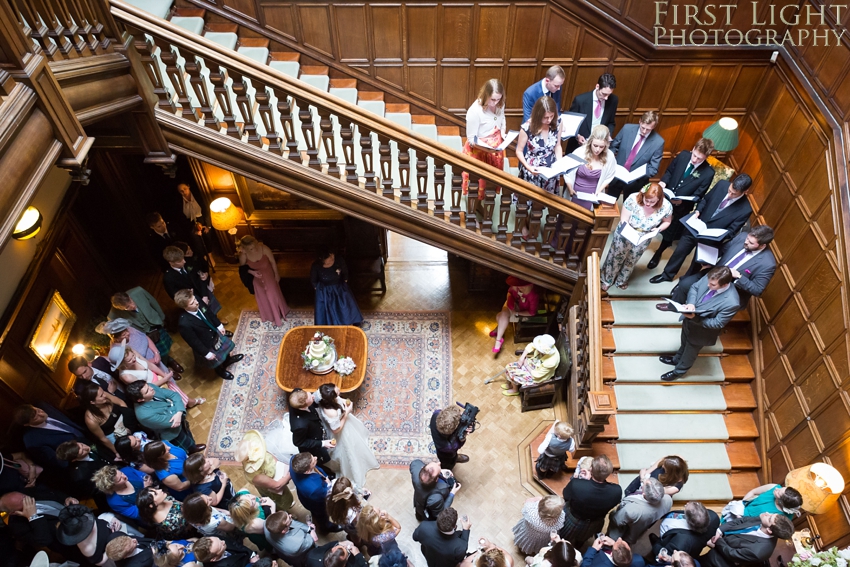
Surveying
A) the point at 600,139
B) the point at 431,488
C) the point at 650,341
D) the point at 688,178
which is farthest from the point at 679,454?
Answer: the point at 600,139

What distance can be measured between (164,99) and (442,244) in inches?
118

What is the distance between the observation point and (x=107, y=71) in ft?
14.4

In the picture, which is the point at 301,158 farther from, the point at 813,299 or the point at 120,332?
the point at 813,299

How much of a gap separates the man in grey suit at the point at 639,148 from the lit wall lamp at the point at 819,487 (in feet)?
10.2

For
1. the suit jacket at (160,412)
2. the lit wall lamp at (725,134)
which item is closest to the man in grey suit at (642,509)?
the lit wall lamp at (725,134)

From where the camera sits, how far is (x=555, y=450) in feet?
18.8

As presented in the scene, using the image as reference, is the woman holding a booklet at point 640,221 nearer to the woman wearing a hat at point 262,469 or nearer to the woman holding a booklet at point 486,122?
the woman holding a booklet at point 486,122

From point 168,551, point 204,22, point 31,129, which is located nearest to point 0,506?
point 168,551

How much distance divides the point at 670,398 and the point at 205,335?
5.20m

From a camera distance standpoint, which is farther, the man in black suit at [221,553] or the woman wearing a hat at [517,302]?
the woman wearing a hat at [517,302]

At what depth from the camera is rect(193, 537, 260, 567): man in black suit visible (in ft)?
13.9

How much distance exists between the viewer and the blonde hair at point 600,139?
5238mm

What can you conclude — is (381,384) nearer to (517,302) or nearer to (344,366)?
(344,366)

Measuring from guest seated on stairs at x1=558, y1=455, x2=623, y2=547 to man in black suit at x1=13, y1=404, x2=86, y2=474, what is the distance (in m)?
4.51
